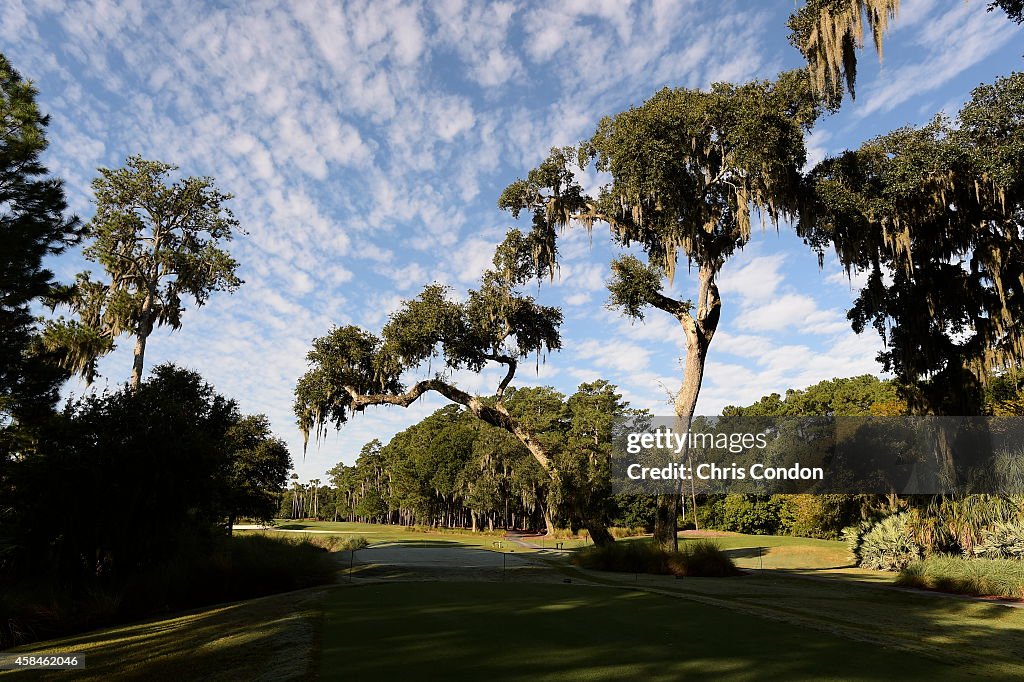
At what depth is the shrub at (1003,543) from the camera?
1769 centimetres

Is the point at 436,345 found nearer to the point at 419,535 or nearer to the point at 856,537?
the point at 856,537

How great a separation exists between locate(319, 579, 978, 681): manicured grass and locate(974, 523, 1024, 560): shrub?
13985 mm

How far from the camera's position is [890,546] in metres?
21.9

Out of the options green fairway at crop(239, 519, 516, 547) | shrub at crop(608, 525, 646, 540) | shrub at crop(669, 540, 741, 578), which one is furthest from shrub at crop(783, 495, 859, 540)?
shrub at crop(669, 540, 741, 578)

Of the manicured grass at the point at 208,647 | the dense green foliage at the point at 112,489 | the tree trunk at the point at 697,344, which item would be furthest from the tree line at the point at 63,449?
the tree trunk at the point at 697,344

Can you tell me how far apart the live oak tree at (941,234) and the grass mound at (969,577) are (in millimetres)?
10865

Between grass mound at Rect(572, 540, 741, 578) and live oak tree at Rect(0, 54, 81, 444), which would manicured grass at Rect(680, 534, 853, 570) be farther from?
live oak tree at Rect(0, 54, 81, 444)

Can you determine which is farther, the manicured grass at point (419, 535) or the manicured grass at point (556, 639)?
the manicured grass at point (419, 535)

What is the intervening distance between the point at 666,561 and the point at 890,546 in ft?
30.3

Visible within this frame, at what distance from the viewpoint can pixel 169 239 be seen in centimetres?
2725

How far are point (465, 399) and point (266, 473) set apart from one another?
A: 46.6 ft

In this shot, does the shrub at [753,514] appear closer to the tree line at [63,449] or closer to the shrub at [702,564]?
the shrub at [702,564]

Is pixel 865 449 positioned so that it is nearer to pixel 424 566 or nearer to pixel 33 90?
pixel 424 566

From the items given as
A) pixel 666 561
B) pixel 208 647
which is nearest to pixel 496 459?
pixel 666 561
